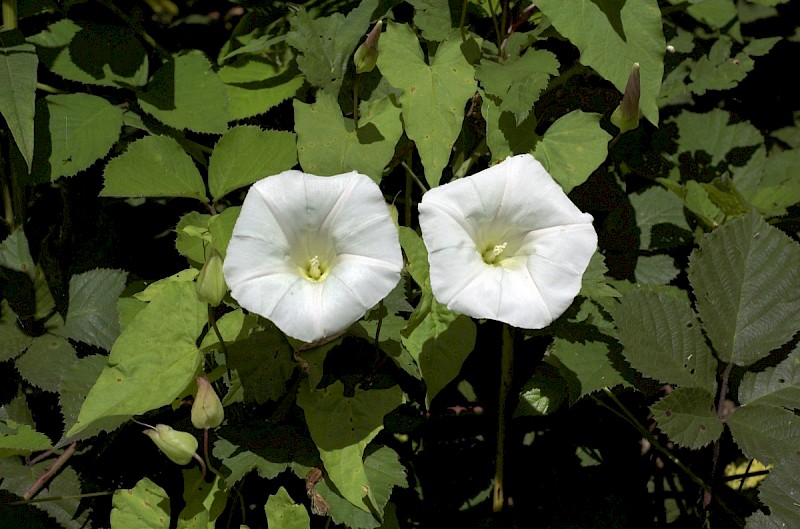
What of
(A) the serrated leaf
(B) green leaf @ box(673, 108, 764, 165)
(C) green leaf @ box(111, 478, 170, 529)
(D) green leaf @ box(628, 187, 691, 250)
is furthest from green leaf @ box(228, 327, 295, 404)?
(B) green leaf @ box(673, 108, 764, 165)

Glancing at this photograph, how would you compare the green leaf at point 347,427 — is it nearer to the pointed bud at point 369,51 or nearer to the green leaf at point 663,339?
the green leaf at point 663,339

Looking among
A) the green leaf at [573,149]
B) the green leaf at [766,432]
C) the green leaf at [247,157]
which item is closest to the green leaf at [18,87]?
the green leaf at [247,157]

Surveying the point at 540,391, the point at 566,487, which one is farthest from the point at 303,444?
the point at 566,487

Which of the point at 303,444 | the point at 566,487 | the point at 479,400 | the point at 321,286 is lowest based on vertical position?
the point at 566,487

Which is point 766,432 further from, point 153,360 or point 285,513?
point 153,360

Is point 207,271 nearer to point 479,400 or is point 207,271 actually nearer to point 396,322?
point 396,322

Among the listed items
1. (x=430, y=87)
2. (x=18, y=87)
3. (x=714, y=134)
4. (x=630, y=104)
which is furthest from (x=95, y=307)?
(x=714, y=134)
